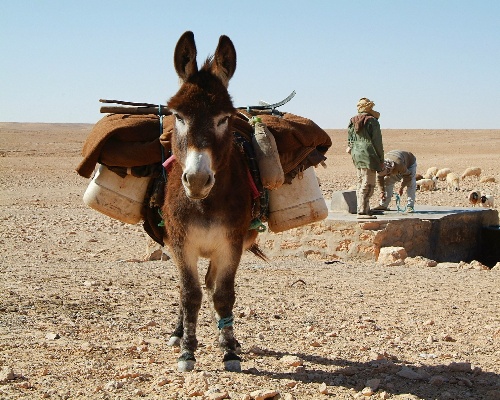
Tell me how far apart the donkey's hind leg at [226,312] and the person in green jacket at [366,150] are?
6.42 m


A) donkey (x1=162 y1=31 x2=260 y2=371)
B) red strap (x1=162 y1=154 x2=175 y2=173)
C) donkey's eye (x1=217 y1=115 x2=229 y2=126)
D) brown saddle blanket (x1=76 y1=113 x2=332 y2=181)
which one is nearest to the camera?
donkey (x1=162 y1=31 x2=260 y2=371)

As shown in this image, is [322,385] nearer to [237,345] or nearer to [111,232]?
[237,345]

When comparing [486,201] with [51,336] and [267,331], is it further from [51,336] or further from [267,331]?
[51,336]

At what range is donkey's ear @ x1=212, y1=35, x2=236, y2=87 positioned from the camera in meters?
5.24

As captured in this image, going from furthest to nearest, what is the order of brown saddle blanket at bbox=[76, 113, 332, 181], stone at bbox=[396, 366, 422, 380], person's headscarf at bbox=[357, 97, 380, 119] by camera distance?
person's headscarf at bbox=[357, 97, 380, 119]
brown saddle blanket at bbox=[76, 113, 332, 181]
stone at bbox=[396, 366, 422, 380]

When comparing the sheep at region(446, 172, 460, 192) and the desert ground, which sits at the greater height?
the sheep at region(446, 172, 460, 192)

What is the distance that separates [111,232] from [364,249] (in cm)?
552

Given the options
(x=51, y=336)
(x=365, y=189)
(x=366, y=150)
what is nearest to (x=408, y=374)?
(x=51, y=336)

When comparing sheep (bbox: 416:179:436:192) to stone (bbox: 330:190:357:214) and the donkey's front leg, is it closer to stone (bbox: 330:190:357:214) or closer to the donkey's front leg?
stone (bbox: 330:190:357:214)

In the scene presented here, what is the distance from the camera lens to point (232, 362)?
543 cm

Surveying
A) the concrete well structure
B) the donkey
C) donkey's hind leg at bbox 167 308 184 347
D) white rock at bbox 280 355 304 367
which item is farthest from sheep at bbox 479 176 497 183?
the donkey

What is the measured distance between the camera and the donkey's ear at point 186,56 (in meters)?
5.17

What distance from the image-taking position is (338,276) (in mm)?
9453

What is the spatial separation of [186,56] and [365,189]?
7.10m
